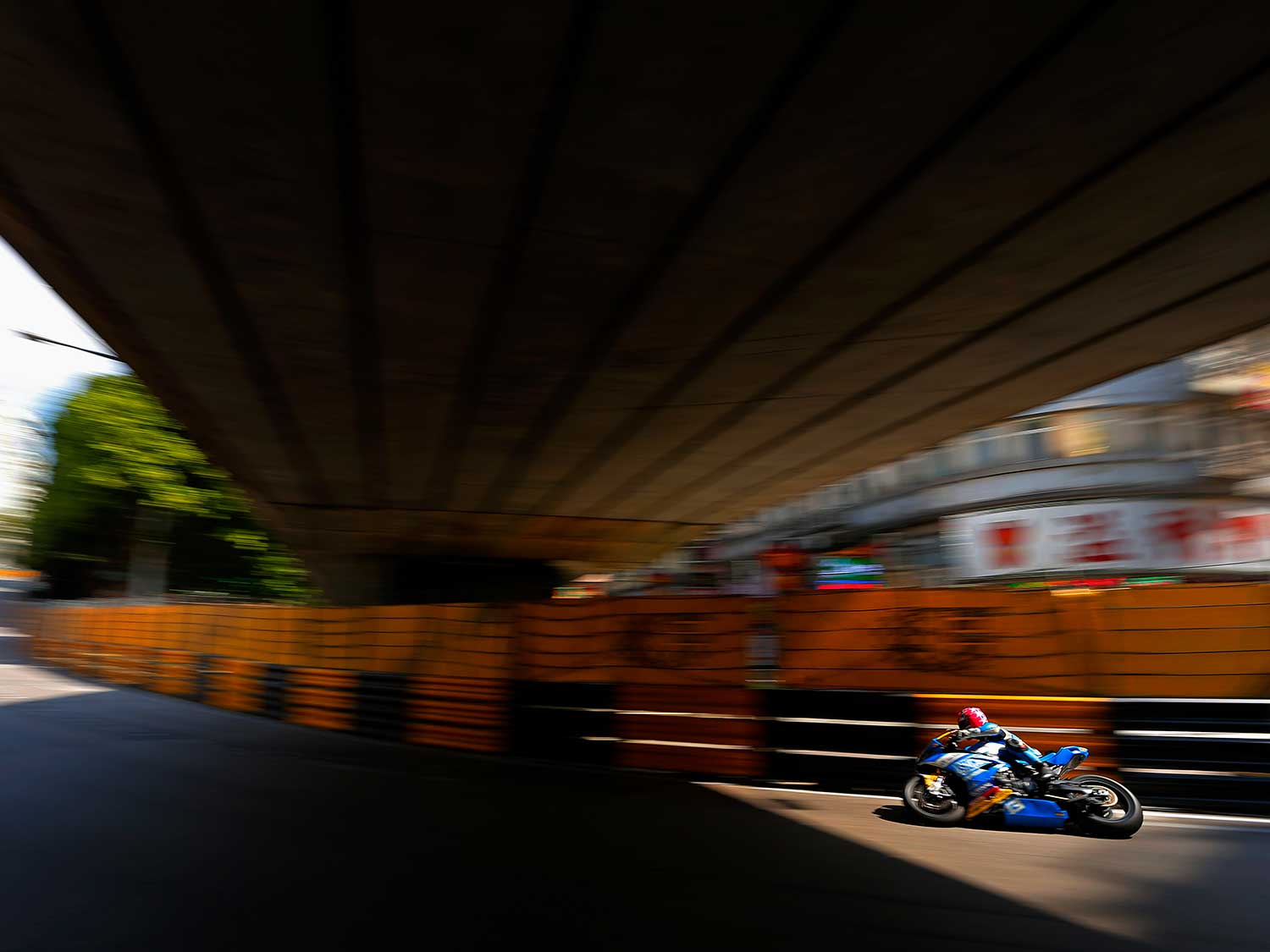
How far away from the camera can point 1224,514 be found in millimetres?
24766

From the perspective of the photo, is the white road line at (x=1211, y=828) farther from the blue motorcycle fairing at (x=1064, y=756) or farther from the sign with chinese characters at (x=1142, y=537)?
the sign with chinese characters at (x=1142, y=537)

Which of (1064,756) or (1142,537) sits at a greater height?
(1142,537)

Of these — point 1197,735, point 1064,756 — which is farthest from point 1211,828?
point 1064,756

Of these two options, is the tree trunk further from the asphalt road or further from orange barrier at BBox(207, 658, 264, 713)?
the asphalt road

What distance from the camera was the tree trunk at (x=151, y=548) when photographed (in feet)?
126

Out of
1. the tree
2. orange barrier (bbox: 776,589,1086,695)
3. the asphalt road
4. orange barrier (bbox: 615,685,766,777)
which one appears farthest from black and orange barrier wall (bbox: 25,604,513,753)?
the tree

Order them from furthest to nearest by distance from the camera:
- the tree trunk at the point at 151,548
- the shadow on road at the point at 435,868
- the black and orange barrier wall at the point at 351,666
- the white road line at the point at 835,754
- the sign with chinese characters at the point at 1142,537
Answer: the tree trunk at the point at 151,548, the sign with chinese characters at the point at 1142,537, the black and orange barrier wall at the point at 351,666, the white road line at the point at 835,754, the shadow on road at the point at 435,868

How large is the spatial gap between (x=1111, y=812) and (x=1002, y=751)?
85 cm

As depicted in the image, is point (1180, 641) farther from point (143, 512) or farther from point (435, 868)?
point (143, 512)

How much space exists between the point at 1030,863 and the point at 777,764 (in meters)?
3.35

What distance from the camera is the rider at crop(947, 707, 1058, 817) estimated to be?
22.2 ft

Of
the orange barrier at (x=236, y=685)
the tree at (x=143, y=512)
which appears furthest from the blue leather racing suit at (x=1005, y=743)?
the tree at (x=143, y=512)

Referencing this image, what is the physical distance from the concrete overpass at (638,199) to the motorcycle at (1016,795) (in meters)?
4.09

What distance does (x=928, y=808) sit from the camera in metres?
6.98
